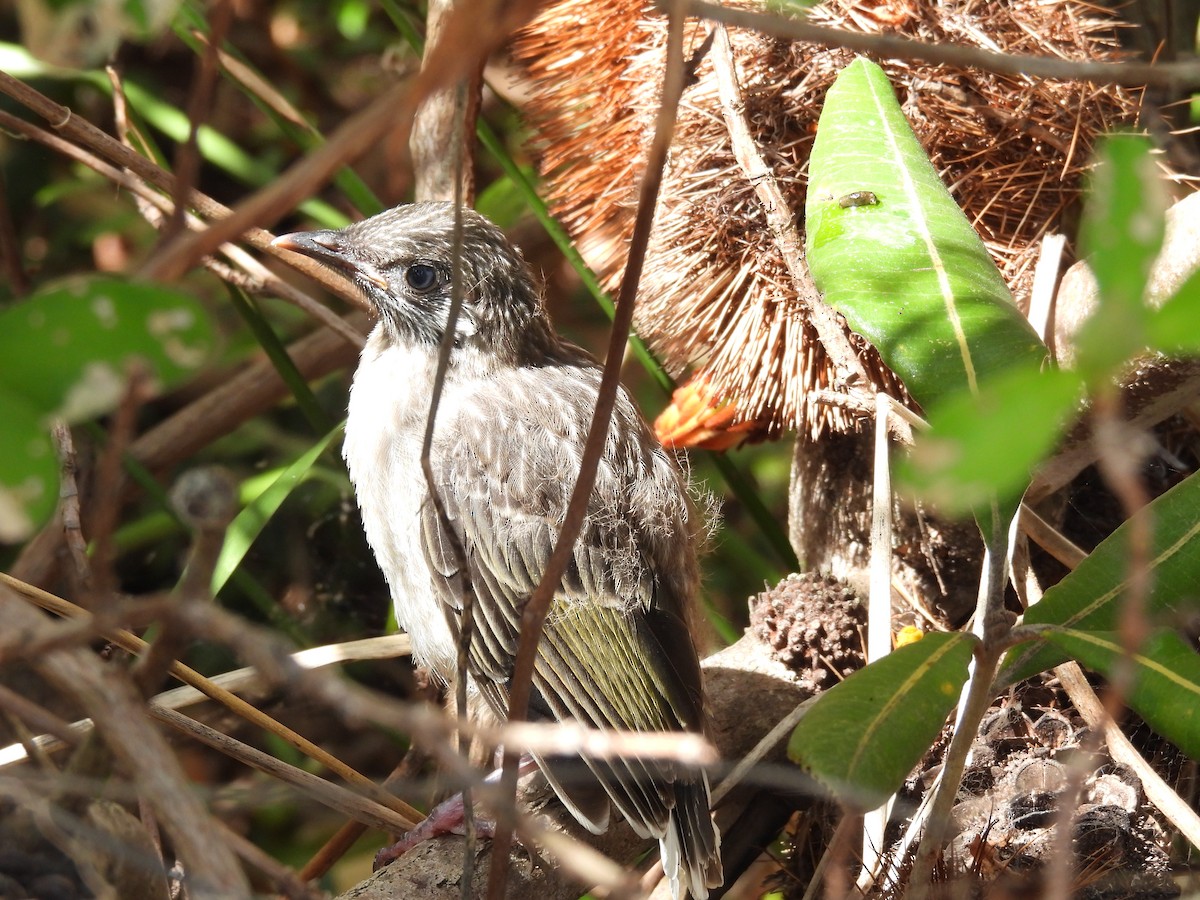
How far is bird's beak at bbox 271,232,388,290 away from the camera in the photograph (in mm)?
2740

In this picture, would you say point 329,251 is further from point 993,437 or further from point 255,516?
point 993,437

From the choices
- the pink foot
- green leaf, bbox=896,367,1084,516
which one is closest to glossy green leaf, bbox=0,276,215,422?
green leaf, bbox=896,367,1084,516

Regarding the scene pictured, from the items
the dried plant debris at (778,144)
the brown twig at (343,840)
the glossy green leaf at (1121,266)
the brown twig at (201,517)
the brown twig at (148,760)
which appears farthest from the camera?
the brown twig at (343,840)

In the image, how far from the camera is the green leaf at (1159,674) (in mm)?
1576

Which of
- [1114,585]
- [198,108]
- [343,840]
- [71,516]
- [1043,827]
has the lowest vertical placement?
[343,840]

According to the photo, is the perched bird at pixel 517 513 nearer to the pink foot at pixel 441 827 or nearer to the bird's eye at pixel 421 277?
the bird's eye at pixel 421 277

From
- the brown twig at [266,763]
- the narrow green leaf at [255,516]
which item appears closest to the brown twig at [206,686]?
the brown twig at [266,763]

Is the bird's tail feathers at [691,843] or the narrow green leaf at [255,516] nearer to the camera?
the bird's tail feathers at [691,843]

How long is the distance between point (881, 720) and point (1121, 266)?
96 centimetres

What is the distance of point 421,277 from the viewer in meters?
2.80

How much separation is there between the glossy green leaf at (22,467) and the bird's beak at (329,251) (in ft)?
5.86

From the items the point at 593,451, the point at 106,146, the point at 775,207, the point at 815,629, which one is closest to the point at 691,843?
the point at 815,629

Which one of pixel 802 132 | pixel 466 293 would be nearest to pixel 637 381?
pixel 466 293

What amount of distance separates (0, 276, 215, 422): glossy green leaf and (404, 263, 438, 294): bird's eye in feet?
5.93
